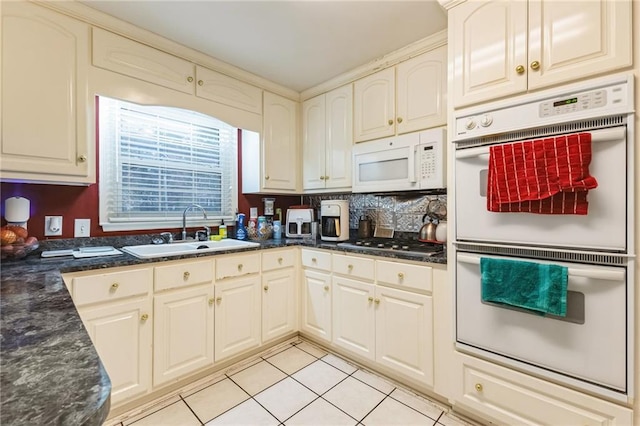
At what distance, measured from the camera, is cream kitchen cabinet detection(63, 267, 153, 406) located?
1.50m

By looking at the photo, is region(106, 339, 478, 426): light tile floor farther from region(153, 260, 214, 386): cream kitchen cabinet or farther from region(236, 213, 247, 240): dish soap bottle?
region(236, 213, 247, 240): dish soap bottle

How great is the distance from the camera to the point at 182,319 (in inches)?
72.8

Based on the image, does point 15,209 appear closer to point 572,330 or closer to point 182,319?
point 182,319

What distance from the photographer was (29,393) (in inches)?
17.6

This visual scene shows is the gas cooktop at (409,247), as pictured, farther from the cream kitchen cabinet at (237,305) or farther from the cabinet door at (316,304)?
the cream kitchen cabinet at (237,305)

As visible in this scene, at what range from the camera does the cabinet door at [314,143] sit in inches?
109

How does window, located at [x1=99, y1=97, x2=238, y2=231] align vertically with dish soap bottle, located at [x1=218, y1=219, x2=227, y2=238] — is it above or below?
above

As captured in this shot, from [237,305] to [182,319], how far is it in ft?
1.26

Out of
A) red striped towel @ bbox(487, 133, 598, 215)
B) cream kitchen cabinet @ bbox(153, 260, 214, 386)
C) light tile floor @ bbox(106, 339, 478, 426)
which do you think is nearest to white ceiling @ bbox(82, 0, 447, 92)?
red striped towel @ bbox(487, 133, 598, 215)

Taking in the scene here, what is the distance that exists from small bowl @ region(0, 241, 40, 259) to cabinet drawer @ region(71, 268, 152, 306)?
447 millimetres

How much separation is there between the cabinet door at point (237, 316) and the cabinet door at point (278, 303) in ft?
0.22

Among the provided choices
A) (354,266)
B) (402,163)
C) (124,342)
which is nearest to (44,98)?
(124,342)

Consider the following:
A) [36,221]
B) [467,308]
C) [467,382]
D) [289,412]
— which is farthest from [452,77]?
→ [36,221]

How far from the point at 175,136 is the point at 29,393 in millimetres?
2361
